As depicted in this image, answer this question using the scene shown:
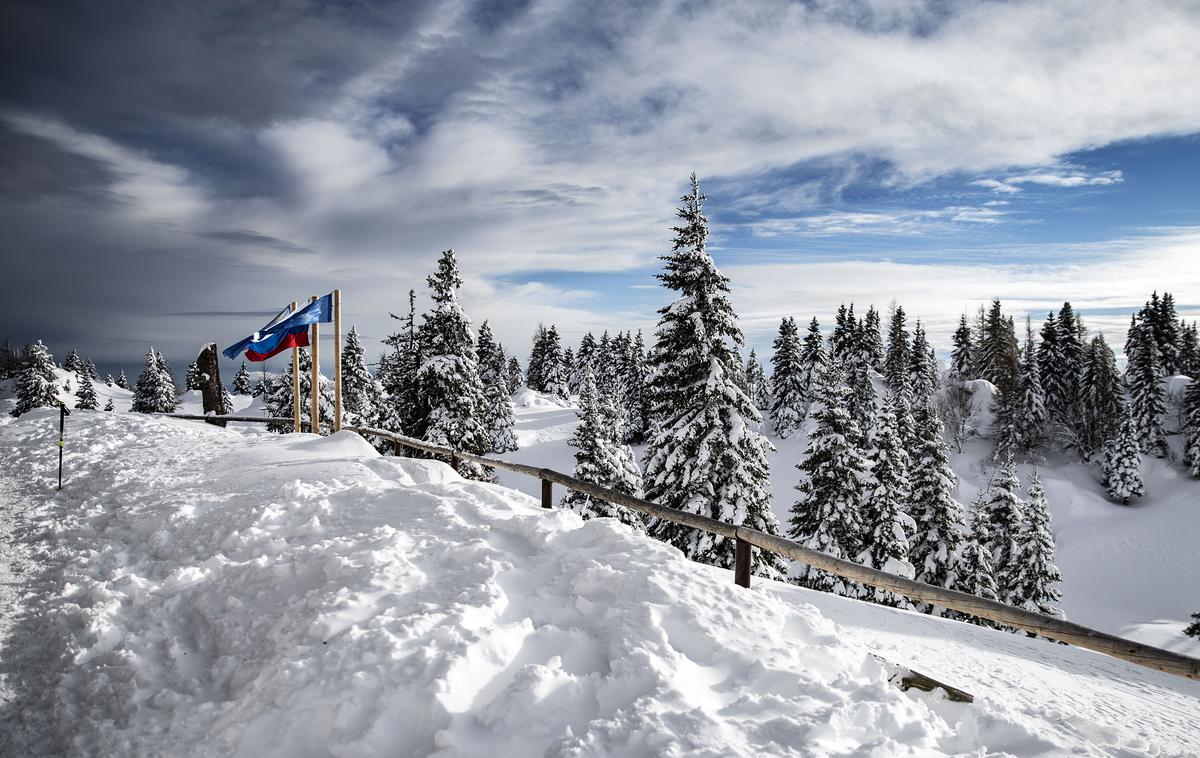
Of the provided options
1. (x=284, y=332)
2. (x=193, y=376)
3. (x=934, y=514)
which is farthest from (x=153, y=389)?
(x=934, y=514)

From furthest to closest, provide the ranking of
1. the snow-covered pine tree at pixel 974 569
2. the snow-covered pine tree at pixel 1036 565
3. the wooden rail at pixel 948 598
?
the snow-covered pine tree at pixel 1036 565 < the snow-covered pine tree at pixel 974 569 < the wooden rail at pixel 948 598

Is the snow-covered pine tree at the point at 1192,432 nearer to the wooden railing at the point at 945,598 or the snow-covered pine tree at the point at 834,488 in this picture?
the snow-covered pine tree at the point at 834,488

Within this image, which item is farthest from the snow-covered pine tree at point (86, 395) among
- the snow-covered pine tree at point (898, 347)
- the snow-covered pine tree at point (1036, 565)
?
the snow-covered pine tree at point (898, 347)

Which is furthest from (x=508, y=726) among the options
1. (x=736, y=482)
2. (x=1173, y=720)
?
(x=736, y=482)

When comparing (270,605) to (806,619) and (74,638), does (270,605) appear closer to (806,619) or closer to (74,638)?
(74,638)

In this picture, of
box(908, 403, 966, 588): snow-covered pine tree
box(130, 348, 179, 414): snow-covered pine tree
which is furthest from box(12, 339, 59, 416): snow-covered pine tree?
box(908, 403, 966, 588): snow-covered pine tree

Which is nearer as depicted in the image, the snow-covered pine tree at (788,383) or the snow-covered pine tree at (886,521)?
the snow-covered pine tree at (886,521)

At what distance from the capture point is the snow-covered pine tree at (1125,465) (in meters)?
47.6

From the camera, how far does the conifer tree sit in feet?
82.6

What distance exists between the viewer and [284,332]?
15406 mm

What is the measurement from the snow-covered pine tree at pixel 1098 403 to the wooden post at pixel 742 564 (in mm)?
64986

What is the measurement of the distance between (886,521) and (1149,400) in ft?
164

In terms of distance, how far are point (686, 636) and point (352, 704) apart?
2187 mm

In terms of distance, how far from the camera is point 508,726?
3248 millimetres
